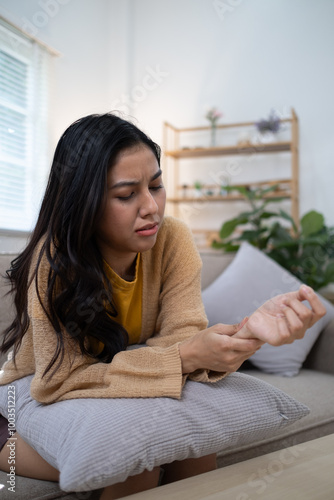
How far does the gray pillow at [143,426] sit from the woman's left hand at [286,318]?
16 cm

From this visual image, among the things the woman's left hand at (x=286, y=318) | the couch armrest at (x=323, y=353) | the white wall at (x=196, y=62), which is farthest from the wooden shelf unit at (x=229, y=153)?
the woman's left hand at (x=286, y=318)

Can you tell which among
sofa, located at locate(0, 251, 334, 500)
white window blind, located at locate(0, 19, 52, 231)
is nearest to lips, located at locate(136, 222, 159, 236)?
sofa, located at locate(0, 251, 334, 500)

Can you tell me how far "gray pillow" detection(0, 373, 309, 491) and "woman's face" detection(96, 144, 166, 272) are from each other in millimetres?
301

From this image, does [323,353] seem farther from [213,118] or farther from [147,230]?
[213,118]

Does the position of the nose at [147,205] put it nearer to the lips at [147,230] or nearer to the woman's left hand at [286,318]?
the lips at [147,230]

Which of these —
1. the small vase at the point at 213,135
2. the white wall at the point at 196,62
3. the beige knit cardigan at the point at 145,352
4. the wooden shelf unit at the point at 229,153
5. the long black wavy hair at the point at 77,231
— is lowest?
the beige knit cardigan at the point at 145,352

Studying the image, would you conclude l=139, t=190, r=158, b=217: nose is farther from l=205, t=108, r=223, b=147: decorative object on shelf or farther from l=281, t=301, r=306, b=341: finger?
l=205, t=108, r=223, b=147: decorative object on shelf

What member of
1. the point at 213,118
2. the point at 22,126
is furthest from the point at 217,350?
the point at 213,118

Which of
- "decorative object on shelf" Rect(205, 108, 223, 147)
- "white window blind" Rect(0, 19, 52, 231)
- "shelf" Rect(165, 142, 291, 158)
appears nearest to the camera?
"white window blind" Rect(0, 19, 52, 231)

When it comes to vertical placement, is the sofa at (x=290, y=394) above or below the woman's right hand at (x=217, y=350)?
below

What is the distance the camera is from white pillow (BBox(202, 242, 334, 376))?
5.14 feet

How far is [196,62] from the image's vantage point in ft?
14.1

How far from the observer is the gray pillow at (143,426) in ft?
2.22

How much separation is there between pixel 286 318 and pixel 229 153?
11.6 ft
